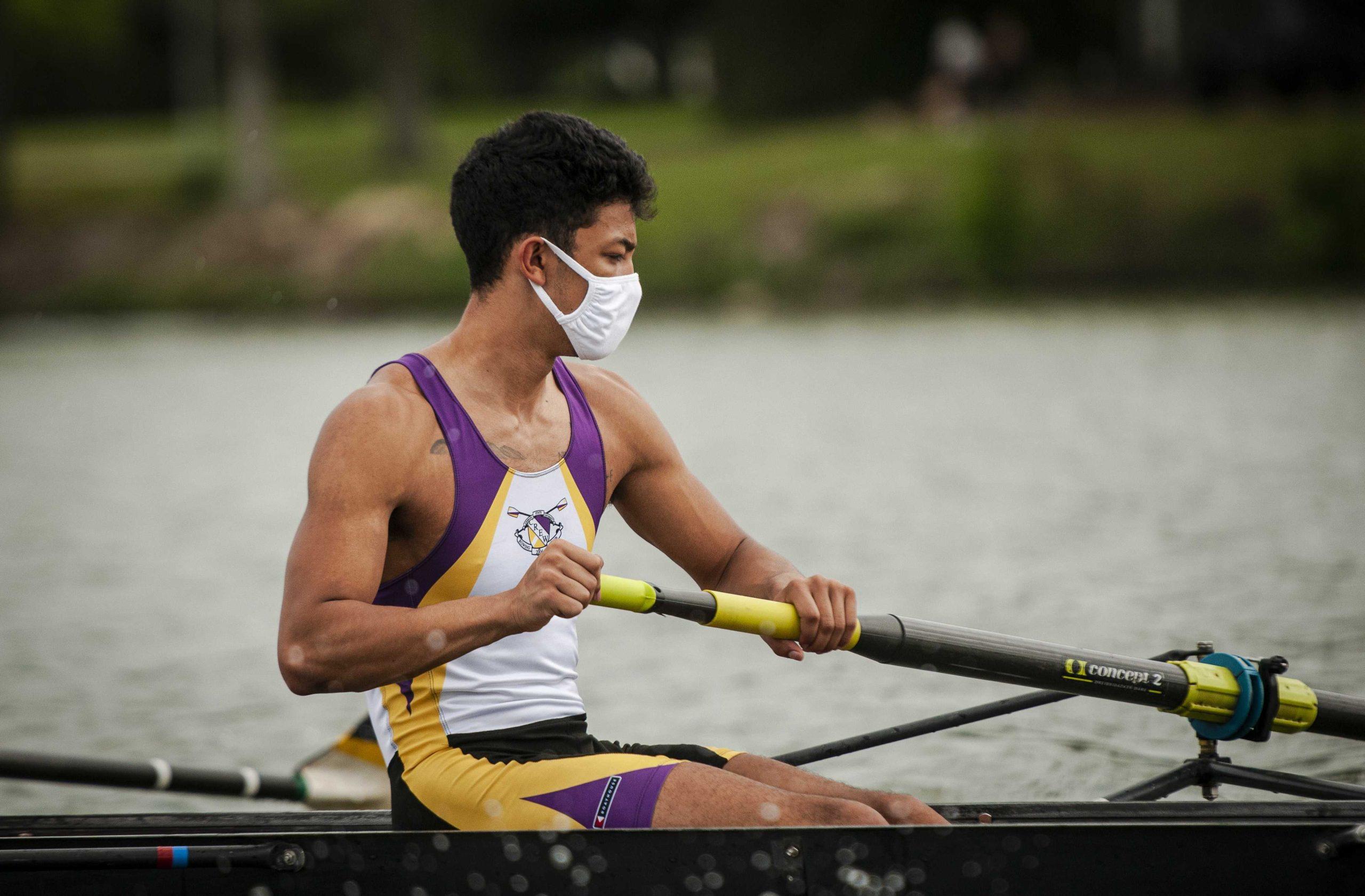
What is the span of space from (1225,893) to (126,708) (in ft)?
19.7

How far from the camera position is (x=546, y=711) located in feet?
10.6

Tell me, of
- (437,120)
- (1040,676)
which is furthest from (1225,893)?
(437,120)

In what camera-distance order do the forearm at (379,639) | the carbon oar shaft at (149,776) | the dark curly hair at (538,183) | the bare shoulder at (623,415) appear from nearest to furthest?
the forearm at (379,639) < the dark curly hair at (538,183) < the bare shoulder at (623,415) < the carbon oar shaft at (149,776)

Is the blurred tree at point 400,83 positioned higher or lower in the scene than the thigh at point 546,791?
higher

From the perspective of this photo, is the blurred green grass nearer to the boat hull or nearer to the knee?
the boat hull

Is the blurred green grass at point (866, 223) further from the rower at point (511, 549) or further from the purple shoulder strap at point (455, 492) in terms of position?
the purple shoulder strap at point (455, 492)

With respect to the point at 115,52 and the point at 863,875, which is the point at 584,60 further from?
the point at 863,875

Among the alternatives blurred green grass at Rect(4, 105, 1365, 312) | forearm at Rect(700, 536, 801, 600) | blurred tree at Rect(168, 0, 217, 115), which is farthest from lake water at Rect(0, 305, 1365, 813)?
blurred tree at Rect(168, 0, 217, 115)

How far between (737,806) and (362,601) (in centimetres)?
82

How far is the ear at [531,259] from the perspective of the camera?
10.9 feet

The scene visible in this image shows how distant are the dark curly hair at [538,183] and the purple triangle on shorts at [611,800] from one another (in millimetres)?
1086

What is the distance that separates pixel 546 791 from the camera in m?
3.06

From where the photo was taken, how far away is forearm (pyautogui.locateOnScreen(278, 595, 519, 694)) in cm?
295

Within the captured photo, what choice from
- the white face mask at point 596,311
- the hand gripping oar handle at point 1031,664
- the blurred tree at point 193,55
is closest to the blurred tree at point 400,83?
the blurred tree at point 193,55
